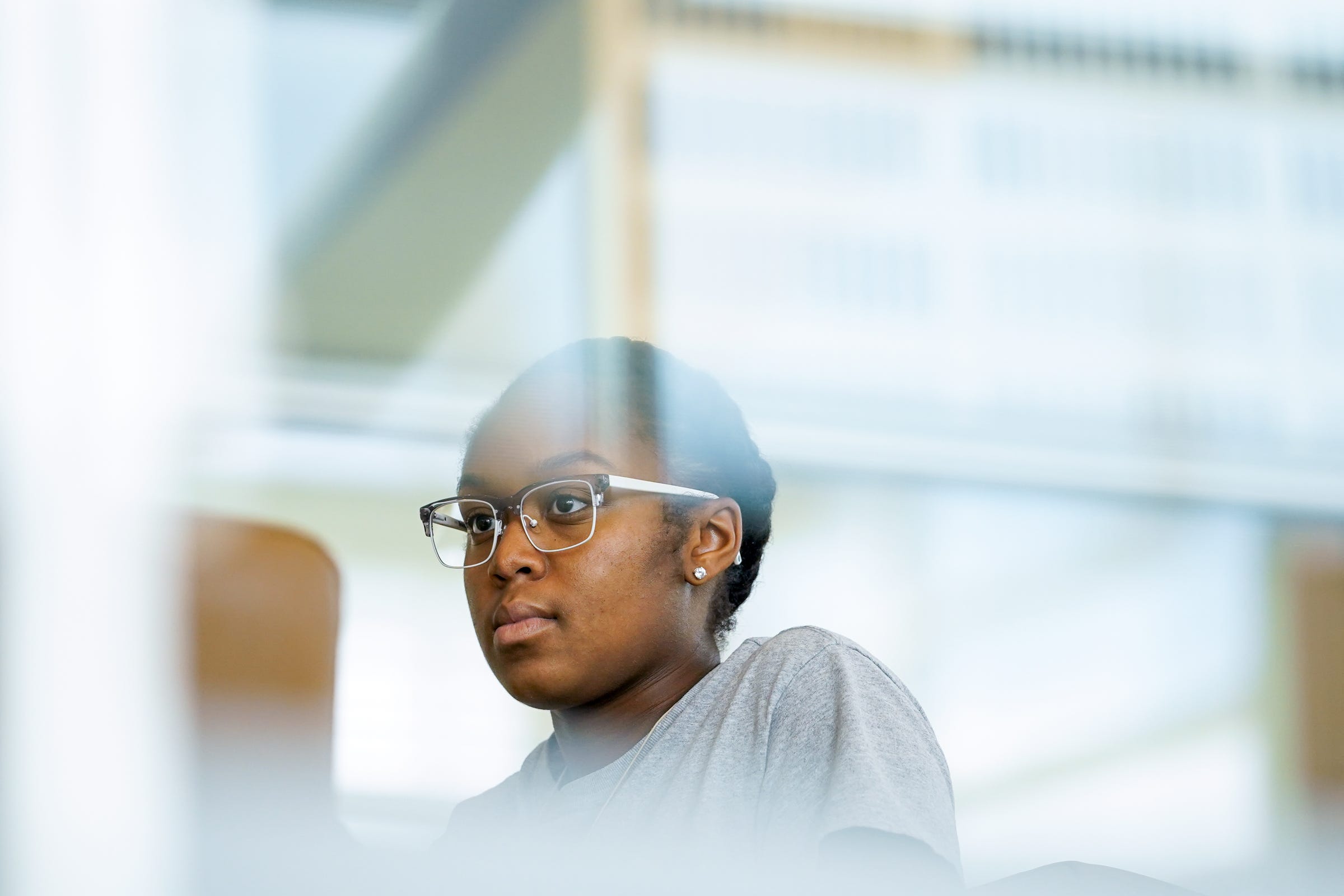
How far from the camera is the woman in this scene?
0.83 meters

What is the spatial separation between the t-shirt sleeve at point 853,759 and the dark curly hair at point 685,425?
0.24 m

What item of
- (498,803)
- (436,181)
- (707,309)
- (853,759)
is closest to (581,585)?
(498,803)

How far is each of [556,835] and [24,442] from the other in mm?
307

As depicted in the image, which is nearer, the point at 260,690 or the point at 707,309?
the point at 260,690

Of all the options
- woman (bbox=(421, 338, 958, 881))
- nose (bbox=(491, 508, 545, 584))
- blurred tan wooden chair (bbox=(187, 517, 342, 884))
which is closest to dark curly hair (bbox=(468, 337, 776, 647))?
woman (bbox=(421, 338, 958, 881))

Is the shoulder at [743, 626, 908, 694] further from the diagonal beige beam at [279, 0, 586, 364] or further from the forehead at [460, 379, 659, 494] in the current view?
the diagonal beige beam at [279, 0, 586, 364]

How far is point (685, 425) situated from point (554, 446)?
12 centimetres

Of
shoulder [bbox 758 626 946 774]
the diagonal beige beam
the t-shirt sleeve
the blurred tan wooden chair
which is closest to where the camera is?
the blurred tan wooden chair

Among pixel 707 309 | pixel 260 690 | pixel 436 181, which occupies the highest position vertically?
pixel 436 181

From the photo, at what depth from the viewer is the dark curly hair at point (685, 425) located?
1128 millimetres

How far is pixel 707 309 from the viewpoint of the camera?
4.64ft

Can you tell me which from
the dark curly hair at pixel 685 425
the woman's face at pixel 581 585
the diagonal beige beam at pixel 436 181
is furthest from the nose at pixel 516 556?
the diagonal beige beam at pixel 436 181

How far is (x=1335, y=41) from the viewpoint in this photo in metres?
1.21

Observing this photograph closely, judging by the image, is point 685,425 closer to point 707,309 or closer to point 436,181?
point 707,309
